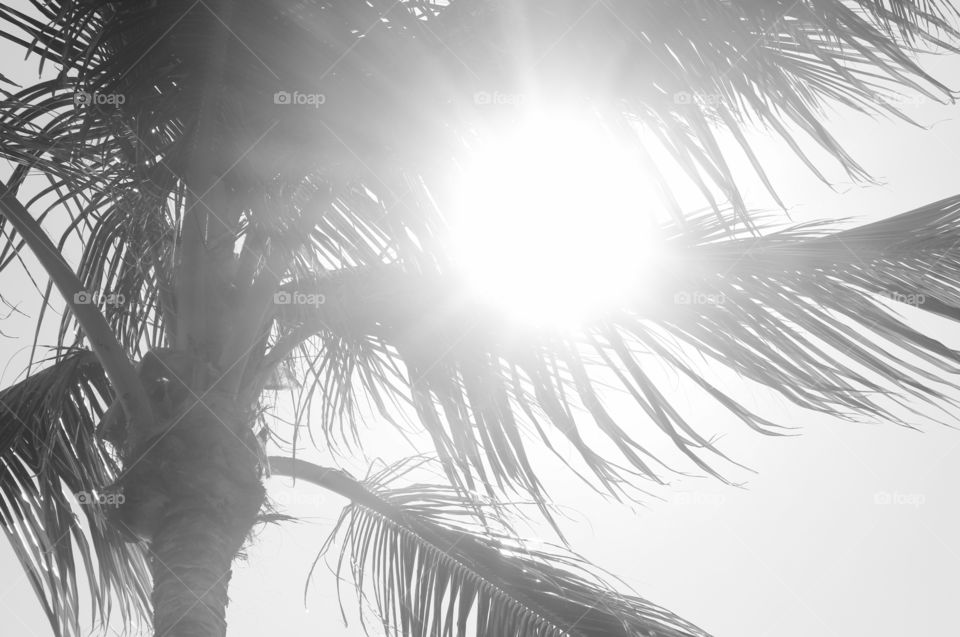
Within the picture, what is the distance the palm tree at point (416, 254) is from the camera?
8.57 ft

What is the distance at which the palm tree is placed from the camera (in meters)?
2.61

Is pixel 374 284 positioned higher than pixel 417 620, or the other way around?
pixel 374 284

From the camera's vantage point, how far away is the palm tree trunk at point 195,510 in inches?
102

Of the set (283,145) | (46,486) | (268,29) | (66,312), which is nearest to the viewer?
(268,29)

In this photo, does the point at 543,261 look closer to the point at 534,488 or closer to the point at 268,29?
the point at 534,488

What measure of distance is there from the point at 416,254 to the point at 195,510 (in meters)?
0.98

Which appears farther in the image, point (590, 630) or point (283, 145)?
point (590, 630)

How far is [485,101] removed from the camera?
2.66 metres

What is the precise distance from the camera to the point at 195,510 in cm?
267

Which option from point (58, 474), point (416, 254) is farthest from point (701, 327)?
point (58, 474)

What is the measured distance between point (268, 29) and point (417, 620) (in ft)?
6.88

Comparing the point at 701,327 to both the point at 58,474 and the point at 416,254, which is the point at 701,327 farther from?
the point at 58,474

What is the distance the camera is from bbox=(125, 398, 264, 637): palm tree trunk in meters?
2.60

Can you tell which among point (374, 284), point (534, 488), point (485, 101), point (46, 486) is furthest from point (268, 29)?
point (46, 486)
